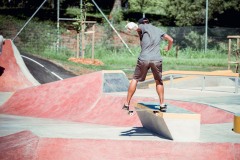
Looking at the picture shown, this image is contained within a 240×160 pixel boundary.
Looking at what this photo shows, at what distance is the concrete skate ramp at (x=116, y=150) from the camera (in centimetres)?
873

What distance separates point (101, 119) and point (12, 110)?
128 inches

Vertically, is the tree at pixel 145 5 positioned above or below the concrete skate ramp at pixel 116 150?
above

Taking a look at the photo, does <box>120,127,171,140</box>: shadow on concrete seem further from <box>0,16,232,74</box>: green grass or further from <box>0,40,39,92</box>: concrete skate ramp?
<box>0,16,232,74</box>: green grass

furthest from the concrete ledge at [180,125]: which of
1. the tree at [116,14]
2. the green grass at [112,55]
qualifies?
the tree at [116,14]

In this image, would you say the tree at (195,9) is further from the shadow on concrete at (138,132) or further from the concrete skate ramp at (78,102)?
the shadow on concrete at (138,132)

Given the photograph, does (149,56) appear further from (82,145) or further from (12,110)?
(12,110)

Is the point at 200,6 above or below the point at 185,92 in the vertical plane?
above

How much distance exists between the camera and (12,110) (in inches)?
622

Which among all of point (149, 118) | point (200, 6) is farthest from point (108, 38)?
point (149, 118)

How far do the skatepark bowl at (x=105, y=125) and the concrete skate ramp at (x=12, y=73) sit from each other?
3.83 metres

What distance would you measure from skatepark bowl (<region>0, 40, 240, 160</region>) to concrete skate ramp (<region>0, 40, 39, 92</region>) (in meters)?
3.83

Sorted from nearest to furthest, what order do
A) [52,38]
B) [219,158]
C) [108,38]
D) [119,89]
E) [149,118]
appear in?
[219,158] < [149,118] < [119,89] < [52,38] < [108,38]

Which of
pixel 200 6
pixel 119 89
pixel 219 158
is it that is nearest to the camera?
pixel 219 158

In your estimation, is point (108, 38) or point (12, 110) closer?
point (12, 110)
